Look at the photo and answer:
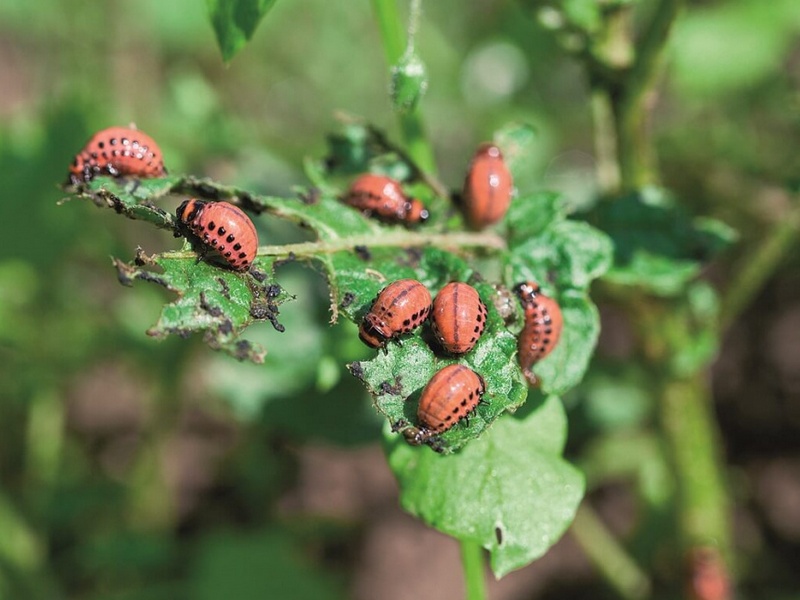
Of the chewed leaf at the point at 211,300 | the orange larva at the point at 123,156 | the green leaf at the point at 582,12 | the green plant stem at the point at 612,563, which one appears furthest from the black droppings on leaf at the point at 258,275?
the green plant stem at the point at 612,563

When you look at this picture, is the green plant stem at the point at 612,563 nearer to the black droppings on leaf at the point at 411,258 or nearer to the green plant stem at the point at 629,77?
the green plant stem at the point at 629,77

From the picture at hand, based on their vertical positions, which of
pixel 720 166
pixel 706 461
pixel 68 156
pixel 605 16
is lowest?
pixel 706 461

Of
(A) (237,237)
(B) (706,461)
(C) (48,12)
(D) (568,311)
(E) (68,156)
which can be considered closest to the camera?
(A) (237,237)

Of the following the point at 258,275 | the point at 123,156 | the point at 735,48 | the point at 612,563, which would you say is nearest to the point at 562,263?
the point at 258,275

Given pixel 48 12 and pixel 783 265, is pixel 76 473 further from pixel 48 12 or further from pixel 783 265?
pixel 783 265

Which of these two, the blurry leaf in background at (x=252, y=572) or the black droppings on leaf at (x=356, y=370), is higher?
the black droppings on leaf at (x=356, y=370)

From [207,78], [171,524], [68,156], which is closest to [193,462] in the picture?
[171,524]

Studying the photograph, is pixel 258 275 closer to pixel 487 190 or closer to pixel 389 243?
pixel 389 243
